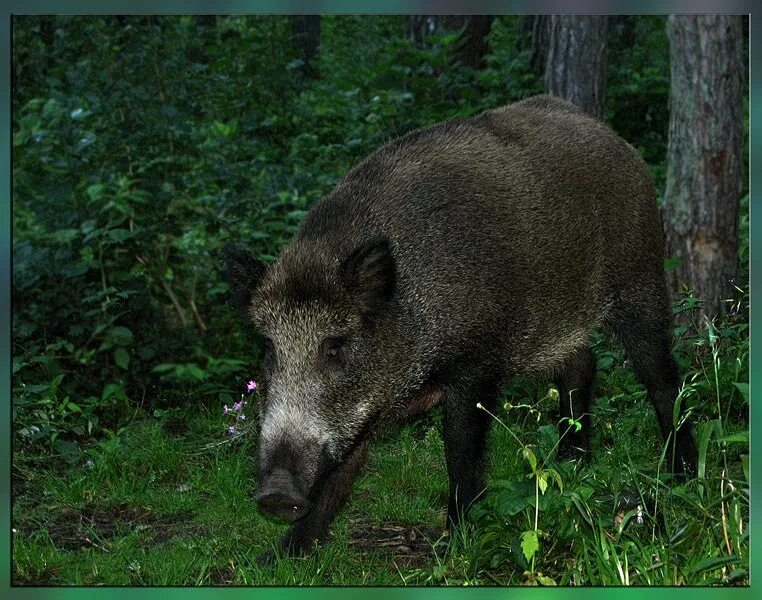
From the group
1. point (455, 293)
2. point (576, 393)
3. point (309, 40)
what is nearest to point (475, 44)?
point (309, 40)

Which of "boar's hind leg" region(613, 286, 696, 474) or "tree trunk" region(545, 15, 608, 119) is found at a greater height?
"tree trunk" region(545, 15, 608, 119)

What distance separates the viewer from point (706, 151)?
6.18 metres

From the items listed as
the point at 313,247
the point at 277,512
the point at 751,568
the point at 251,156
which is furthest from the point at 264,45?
the point at 751,568

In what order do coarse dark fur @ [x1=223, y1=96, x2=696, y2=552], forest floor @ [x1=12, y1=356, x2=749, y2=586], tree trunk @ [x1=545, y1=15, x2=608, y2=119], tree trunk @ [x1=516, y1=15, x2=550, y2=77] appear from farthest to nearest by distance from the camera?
tree trunk @ [x1=516, y1=15, x2=550, y2=77] → tree trunk @ [x1=545, y1=15, x2=608, y2=119] → coarse dark fur @ [x1=223, y1=96, x2=696, y2=552] → forest floor @ [x1=12, y1=356, x2=749, y2=586]

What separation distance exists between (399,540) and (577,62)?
399 centimetres

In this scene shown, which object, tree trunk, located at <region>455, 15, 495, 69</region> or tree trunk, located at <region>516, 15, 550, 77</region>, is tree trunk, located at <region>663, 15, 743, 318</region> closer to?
tree trunk, located at <region>516, 15, 550, 77</region>

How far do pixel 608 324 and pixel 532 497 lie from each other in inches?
73.8

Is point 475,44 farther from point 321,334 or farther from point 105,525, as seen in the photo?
point 105,525

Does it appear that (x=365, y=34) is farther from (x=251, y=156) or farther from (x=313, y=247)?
(x=313, y=247)

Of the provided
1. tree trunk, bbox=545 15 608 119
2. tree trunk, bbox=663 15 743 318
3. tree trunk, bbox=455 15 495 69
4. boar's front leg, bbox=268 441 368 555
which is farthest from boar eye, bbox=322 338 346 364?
tree trunk, bbox=455 15 495 69

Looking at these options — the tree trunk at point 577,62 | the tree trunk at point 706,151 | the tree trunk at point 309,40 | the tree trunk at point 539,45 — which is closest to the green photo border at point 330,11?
the tree trunk at point 706,151

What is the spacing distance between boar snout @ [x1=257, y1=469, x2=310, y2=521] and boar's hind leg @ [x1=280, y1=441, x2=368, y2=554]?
590 millimetres

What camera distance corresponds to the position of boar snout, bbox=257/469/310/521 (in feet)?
10.7

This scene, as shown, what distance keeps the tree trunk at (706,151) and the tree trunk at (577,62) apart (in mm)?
636
